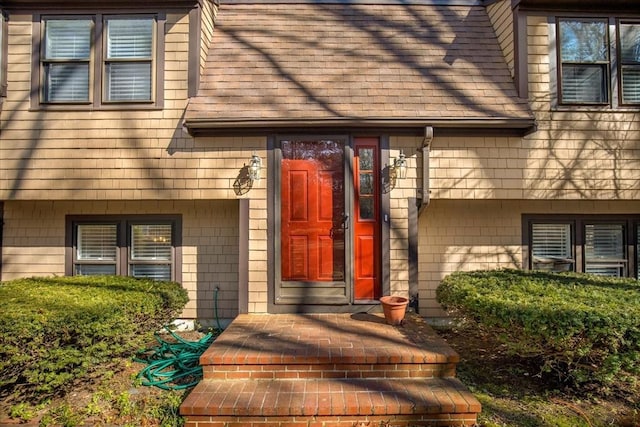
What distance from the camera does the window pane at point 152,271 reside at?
18.1 ft

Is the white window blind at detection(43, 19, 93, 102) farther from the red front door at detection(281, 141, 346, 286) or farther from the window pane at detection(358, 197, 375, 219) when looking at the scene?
the window pane at detection(358, 197, 375, 219)

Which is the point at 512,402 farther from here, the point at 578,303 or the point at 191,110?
the point at 191,110

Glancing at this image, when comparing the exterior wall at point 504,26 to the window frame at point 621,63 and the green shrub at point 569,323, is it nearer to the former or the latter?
the window frame at point 621,63

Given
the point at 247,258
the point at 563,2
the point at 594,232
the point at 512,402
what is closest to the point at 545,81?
the point at 563,2

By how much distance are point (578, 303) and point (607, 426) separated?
103 centimetres

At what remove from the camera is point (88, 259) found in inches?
218

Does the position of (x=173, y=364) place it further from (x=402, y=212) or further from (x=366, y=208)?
(x=402, y=212)

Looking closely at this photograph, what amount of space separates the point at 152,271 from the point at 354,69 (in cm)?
426

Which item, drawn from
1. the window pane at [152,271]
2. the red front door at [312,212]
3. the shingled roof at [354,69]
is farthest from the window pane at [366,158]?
the window pane at [152,271]

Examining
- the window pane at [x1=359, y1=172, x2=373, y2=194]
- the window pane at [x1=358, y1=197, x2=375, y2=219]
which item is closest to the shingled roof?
the window pane at [x1=359, y1=172, x2=373, y2=194]

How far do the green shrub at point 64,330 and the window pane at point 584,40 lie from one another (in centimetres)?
647

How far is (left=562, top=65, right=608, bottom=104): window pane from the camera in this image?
5.07m

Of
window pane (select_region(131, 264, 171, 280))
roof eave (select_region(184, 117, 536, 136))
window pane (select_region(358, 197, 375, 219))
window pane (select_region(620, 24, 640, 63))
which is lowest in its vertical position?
window pane (select_region(131, 264, 171, 280))

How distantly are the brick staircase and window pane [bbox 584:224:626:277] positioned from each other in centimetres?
325
